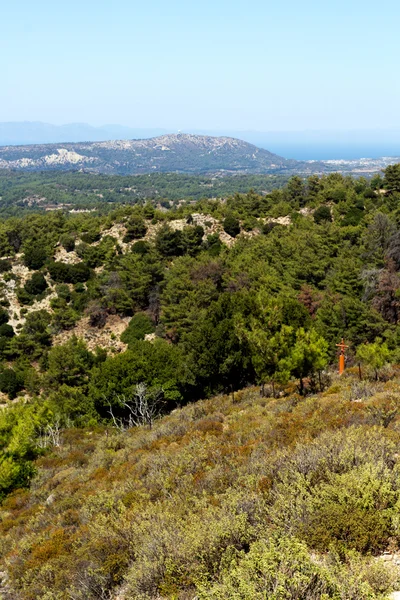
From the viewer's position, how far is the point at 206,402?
74.4 feet

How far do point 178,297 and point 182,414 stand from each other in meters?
19.4

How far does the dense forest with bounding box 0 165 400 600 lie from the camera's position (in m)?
5.83

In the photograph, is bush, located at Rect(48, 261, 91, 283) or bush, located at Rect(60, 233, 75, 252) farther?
bush, located at Rect(60, 233, 75, 252)

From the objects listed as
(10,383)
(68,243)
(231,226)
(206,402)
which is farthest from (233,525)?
(68,243)

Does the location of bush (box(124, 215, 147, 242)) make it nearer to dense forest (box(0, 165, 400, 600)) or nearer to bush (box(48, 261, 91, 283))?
dense forest (box(0, 165, 400, 600))

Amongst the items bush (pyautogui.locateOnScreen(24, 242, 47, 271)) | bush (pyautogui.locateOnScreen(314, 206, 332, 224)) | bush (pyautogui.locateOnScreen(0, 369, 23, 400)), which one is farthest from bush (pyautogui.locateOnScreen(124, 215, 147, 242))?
bush (pyautogui.locateOnScreen(0, 369, 23, 400))

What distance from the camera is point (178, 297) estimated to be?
127ft

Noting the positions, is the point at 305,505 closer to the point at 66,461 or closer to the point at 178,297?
the point at 66,461

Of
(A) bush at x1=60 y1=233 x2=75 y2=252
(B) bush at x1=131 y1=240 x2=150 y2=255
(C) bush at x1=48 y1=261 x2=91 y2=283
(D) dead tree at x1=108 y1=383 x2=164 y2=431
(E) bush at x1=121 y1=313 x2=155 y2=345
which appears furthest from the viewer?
(A) bush at x1=60 y1=233 x2=75 y2=252

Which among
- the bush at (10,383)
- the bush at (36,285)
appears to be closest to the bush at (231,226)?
the bush at (36,285)

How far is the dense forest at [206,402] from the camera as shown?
5832mm

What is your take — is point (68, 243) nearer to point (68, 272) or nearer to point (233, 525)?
point (68, 272)

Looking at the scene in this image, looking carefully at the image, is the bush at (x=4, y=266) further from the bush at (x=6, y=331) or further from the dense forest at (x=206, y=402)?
the bush at (x=6, y=331)

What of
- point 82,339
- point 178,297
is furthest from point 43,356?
point 178,297
